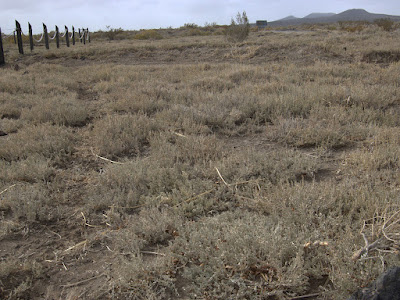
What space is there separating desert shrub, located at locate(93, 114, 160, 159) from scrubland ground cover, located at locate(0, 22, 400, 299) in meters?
0.03

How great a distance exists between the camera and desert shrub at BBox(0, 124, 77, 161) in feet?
15.3

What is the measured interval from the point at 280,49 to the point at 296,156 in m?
11.8

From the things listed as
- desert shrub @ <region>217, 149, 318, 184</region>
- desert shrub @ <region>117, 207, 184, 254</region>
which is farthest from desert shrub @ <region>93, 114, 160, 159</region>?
desert shrub @ <region>117, 207, 184, 254</region>

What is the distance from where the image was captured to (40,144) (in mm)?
4840

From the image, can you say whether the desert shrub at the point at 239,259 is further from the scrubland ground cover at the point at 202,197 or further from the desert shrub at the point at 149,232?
the desert shrub at the point at 149,232

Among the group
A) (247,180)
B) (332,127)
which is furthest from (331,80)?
(247,180)

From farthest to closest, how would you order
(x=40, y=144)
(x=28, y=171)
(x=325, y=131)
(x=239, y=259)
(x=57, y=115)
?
(x=57, y=115) < (x=40, y=144) < (x=325, y=131) < (x=28, y=171) < (x=239, y=259)

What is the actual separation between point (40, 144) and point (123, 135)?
47.9 inches

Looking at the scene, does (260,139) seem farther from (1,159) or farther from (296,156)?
→ (1,159)

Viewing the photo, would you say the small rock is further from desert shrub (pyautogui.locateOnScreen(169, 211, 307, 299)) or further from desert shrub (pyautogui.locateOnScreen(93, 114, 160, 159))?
desert shrub (pyautogui.locateOnScreen(93, 114, 160, 159))

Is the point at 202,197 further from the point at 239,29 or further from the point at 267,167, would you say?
the point at 239,29

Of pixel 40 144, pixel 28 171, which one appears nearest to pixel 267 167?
pixel 28 171

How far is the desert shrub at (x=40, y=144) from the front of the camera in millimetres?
4652

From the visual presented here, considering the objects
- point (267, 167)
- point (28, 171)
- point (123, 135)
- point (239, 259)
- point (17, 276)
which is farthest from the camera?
point (123, 135)
